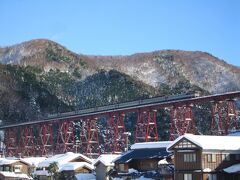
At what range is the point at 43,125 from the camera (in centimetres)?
7781

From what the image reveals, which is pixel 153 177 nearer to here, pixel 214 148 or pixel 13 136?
pixel 214 148

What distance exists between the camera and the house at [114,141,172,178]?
40.5 meters

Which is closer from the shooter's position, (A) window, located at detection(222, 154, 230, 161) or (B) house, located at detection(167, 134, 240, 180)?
(B) house, located at detection(167, 134, 240, 180)

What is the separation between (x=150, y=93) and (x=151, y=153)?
8843 centimetres

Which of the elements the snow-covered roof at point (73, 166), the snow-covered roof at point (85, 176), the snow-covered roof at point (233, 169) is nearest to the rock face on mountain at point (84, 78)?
the snow-covered roof at point (73, 166)

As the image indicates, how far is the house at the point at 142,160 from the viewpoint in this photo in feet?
133

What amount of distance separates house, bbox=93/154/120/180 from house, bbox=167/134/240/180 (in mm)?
12039

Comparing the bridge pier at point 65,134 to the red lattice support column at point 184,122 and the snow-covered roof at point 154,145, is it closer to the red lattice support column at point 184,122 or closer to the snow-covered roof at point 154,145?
the red lattice support column at point 184,122

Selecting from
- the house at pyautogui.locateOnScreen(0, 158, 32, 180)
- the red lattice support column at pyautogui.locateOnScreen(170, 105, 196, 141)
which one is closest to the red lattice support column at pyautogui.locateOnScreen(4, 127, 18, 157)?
the house at pyautogui.locateOnScreen(0, 158, 32, 180)

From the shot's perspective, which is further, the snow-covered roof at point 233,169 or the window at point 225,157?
the window at point 225,157

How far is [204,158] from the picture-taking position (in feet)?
112

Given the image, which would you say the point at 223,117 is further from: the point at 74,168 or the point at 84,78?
the point at 84,78

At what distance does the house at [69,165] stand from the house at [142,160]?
675 cm

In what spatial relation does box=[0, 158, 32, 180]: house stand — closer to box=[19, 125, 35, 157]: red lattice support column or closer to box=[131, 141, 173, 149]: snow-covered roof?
box=[131, 141, 173, 149]: snow-covered roof
